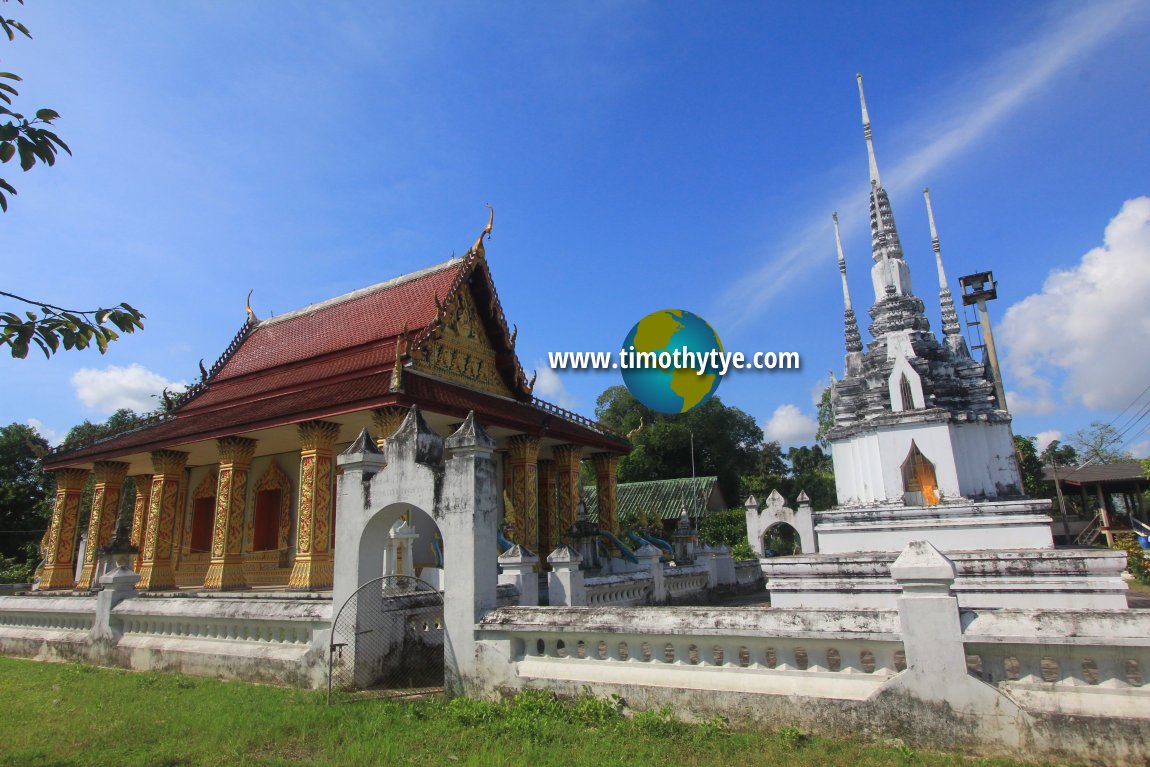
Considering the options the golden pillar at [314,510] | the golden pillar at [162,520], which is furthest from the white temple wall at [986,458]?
the golden pillar at [162,520]

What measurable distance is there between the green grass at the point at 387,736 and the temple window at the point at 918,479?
23.8 ft

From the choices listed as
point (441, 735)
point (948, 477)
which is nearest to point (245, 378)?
point (441, 735)

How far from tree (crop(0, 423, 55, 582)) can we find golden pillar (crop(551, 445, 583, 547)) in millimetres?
21673

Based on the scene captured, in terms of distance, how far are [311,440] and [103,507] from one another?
782 centimetres

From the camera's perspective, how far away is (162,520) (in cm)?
1523

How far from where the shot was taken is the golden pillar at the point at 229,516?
13.6 m

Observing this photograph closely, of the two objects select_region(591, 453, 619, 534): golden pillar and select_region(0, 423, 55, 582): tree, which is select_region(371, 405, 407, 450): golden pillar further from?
select_region(0, 423, 55, 582): tree

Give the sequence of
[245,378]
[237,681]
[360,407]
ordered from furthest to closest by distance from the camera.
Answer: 1. [245,378]
2. [360,407]
3. [237,681]

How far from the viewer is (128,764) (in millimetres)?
4590

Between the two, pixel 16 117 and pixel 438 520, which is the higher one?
pixel 16 117

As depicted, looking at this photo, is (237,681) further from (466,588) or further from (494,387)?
(494,387)

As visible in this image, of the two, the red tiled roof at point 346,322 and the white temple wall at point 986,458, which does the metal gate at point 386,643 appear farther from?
the red tiled roof at point 346,322

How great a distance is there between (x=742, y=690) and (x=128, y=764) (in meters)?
4.23

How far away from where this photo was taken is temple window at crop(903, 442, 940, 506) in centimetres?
1034
